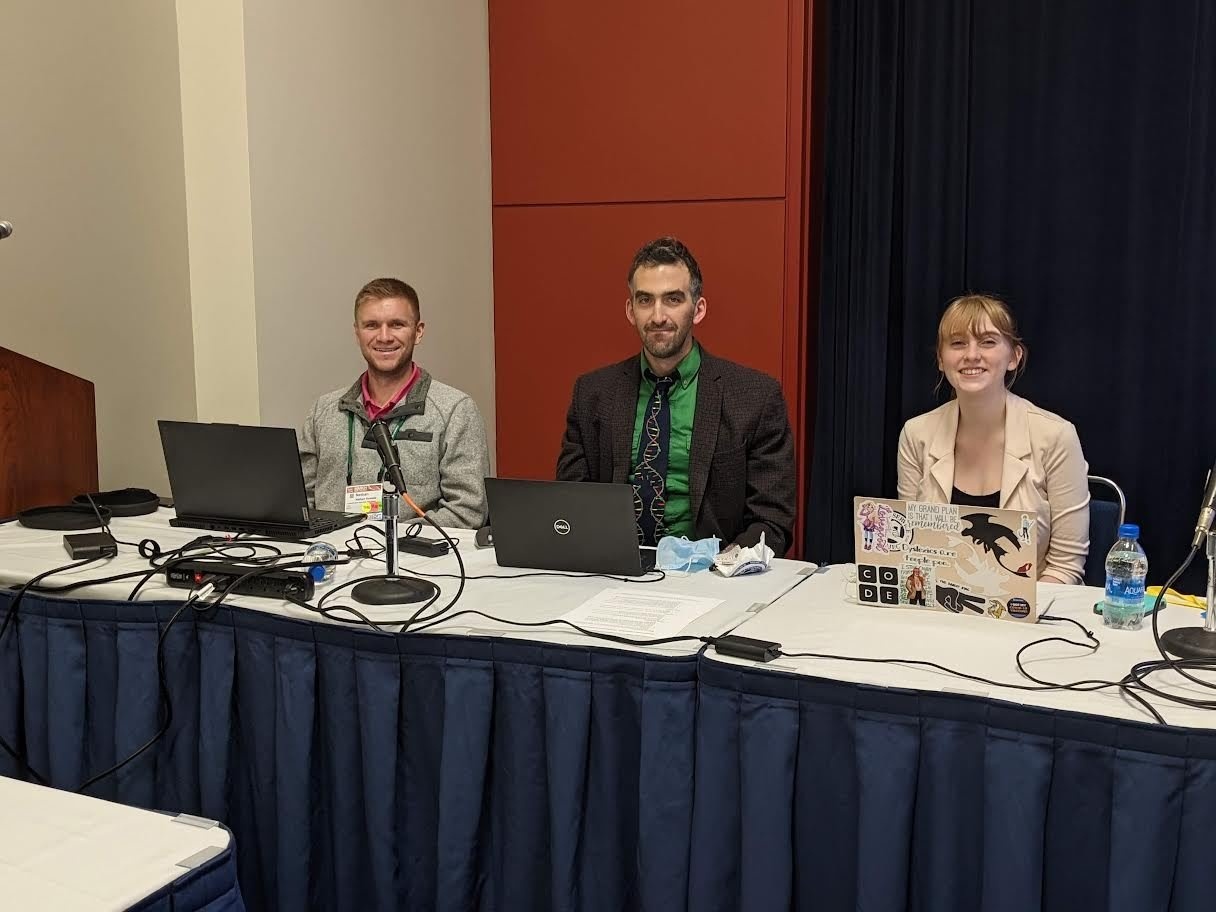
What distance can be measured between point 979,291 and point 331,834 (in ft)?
8.74

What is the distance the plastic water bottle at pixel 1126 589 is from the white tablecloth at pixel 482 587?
1.84 ft

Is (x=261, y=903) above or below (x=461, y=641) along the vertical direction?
below

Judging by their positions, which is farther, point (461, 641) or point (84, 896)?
point (461, 641)

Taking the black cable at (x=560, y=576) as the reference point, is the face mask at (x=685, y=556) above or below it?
above

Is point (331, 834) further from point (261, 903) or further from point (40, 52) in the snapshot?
point (40, 52)

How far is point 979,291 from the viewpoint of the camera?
3652 mm

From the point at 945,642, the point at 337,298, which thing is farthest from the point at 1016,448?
the point at 337,298

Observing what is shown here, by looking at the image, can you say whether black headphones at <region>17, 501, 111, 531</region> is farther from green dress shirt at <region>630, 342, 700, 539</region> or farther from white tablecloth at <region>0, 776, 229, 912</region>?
white tablecloth at <region>0, 776, 229, 912</region>

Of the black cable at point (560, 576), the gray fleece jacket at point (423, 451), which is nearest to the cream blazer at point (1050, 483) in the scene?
the black cable at point (560, 576)

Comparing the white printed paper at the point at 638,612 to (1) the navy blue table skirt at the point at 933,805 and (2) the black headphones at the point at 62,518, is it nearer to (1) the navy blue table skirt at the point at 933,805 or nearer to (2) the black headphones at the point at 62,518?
(1) the navy blue table skirt at the point at 933,805

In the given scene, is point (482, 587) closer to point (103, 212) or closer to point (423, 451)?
point (423, 451)

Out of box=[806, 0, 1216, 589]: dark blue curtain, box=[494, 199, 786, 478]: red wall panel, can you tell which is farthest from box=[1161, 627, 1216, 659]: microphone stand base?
box=[494, 199, 786, 478]: red wall panel

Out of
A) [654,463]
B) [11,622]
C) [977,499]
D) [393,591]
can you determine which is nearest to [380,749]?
[393,591]

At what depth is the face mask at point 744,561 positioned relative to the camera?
2.20m
